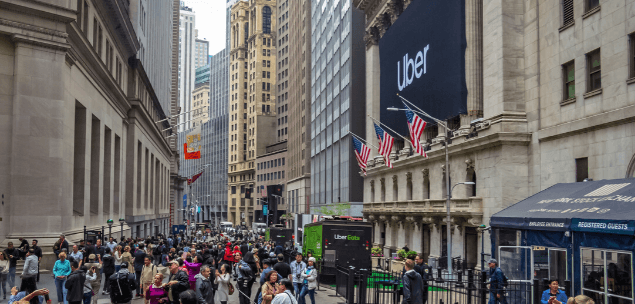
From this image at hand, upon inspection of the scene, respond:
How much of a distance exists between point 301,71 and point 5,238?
92.3 m

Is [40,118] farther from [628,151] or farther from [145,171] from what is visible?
[145,171]

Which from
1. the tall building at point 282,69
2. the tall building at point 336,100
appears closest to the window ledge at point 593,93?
the tall building at point 336,100

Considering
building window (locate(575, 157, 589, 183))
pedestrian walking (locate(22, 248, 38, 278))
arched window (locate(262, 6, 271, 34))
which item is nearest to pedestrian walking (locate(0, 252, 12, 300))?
pedestrian walking (locate(22, 248, 38, 278))

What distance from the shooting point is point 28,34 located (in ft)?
85.8

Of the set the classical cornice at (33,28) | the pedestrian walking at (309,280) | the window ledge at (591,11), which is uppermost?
the window ledge at (591,11)

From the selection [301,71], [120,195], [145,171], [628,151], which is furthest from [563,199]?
[301,71]

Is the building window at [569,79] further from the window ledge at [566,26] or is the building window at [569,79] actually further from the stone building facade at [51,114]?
the stone building facade at [51,114]

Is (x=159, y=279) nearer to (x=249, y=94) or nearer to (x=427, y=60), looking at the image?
(x=427, y=60)

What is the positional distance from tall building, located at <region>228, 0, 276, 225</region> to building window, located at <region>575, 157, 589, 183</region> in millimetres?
139645

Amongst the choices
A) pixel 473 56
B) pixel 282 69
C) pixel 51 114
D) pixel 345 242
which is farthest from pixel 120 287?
pixel 282 69

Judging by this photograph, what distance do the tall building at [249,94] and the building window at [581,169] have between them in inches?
5498

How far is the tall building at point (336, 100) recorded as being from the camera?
7000cm

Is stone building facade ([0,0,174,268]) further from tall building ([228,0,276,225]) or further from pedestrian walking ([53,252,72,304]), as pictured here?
tall building ([228,0,276,225])

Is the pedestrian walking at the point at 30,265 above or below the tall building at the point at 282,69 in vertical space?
below
